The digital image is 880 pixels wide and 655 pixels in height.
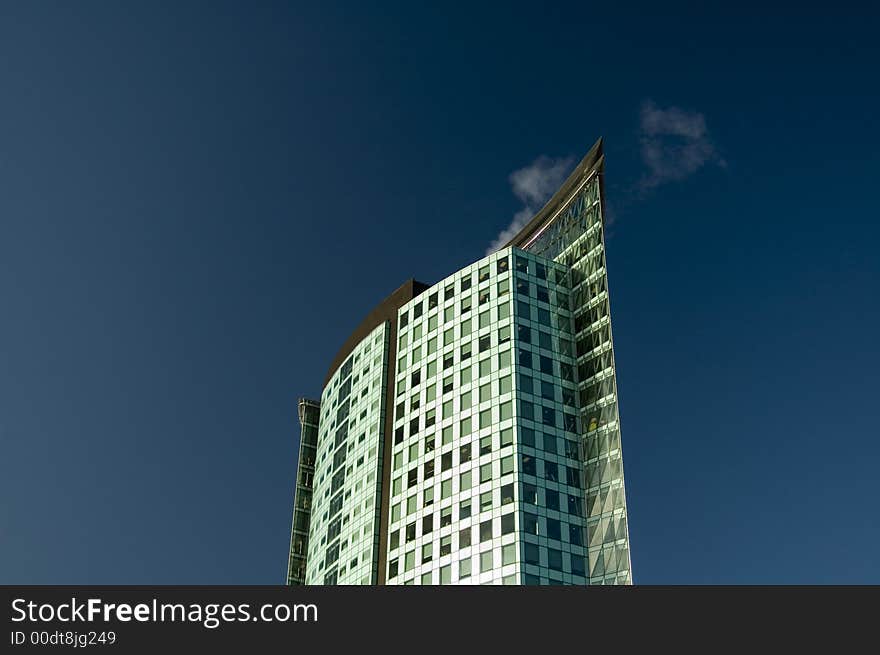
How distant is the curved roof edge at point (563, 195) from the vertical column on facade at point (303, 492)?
148 feet

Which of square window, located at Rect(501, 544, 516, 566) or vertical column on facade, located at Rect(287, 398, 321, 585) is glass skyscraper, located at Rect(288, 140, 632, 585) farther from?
vertical column on facade, located at Rect(287, 398, 321, 585)

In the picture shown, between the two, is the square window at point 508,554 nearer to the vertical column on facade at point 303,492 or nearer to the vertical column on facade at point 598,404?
the vertical column on facade at point 598,404

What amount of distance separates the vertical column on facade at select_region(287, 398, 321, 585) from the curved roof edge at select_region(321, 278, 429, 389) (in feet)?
53.8

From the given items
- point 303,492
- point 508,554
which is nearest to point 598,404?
point 508,554

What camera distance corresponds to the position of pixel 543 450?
9388 centimetres

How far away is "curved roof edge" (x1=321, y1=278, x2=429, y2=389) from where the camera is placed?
118 meters

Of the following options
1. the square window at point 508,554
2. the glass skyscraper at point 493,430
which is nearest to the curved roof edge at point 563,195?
the glass skyscraper at point 493,430

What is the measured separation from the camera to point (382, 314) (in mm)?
122250

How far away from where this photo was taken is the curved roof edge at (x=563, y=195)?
10688 cm
